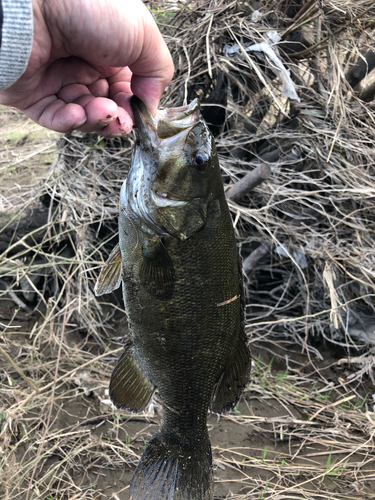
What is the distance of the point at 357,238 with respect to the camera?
307 cm

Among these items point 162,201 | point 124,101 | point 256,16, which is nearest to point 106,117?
point 124,101

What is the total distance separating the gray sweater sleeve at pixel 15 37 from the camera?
3.80ft

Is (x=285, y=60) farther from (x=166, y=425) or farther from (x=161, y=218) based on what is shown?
(x=166, y=425)

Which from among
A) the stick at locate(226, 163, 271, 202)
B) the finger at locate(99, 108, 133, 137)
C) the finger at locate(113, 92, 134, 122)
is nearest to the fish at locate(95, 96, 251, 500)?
the finger at locate(99, 108, 133, 137)

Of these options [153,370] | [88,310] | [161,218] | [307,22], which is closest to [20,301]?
[88,310]

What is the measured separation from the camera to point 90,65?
1623mm

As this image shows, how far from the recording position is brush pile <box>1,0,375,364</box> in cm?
295

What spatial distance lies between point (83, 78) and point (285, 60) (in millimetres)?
2187

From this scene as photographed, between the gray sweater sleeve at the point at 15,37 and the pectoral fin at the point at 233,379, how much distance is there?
4.56ft

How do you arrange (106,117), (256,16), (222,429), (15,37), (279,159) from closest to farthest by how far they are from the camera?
(15,37)
(106,117)
(222,429)
(256,16)
(279,159)

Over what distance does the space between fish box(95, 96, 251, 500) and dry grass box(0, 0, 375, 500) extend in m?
1.02

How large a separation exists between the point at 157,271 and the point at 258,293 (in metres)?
2.65

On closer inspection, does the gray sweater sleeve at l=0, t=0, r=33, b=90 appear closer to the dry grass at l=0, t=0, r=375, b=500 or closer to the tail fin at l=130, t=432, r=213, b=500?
the dry grass at l=0, t=0, r=375, b=500

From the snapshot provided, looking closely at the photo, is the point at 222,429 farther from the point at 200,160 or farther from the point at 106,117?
the point at 106,117
